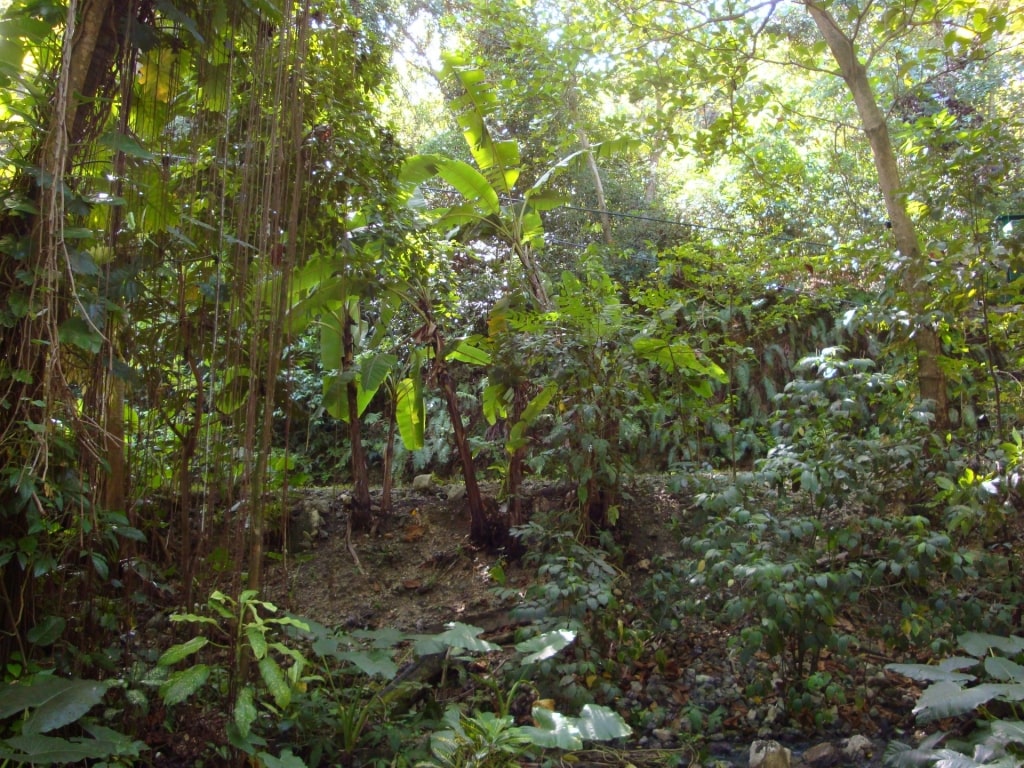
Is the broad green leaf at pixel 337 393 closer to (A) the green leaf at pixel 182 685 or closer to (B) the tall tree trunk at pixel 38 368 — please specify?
(B) the tall tree trunk at pixel 38 368

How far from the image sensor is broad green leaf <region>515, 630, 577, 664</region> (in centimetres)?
303

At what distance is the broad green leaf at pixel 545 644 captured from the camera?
303 cm

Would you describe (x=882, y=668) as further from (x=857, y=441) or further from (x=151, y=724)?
(x=151, y=724)

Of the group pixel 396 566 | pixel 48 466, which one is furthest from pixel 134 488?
pixel 396 566

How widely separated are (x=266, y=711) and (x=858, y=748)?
243 centimetres

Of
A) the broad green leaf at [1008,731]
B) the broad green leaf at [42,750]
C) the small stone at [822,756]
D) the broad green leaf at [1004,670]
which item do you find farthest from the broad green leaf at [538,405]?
the broad green leaf at [42,750]

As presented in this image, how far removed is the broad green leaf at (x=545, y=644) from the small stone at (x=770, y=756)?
0.85 m

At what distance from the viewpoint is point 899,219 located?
4.64m

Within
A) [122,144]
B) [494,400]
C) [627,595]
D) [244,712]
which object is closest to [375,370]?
[494,400]

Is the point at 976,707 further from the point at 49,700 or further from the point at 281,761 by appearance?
the point at 49,700

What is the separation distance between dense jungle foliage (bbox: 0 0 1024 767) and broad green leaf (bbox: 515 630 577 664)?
0.6 inches

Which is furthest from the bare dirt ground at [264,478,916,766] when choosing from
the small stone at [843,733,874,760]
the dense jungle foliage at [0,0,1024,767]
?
the dense jungle foliage at [0,0,1024,767]

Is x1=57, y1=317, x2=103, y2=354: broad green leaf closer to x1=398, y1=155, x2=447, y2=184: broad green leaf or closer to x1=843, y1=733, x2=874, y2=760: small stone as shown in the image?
x1=398, y1=155, x2=447, y2=184: broad green leaf

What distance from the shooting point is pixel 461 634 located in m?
3.03
